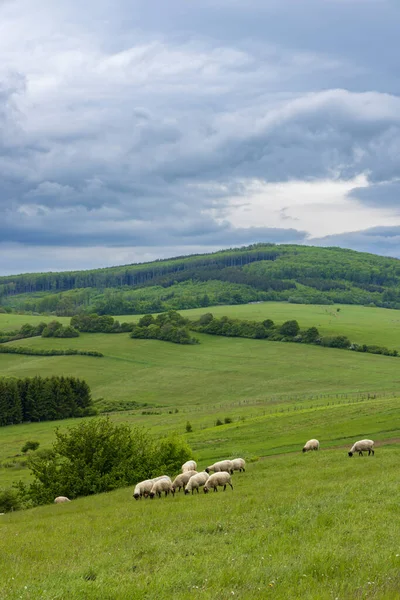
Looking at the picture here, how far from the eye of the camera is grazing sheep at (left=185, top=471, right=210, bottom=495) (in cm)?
3089

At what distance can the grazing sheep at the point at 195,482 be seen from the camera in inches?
1216

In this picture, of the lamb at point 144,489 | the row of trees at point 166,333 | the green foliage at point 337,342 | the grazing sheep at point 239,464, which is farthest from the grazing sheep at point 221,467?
the row of trees at point 166,333

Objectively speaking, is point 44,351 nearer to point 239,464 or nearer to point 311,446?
point 311,446

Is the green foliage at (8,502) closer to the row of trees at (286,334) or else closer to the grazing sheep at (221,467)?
the grazing sheep at (221,467)

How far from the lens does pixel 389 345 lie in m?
169

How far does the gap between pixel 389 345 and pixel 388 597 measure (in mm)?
168972

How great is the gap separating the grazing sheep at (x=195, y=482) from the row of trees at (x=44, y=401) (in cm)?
9439

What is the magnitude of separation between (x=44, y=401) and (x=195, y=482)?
9915 cm

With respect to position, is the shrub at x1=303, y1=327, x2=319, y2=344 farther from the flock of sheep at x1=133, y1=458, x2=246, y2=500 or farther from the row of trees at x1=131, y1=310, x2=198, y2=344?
the flock of sheep at x1=133, y1=458, x2=246, y2=500

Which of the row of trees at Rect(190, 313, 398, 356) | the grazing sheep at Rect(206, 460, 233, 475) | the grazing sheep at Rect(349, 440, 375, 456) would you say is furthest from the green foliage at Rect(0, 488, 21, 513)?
the row of trees at Rect(190, 313, 398, 356)

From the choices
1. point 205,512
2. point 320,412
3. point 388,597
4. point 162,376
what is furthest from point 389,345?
point 388,597

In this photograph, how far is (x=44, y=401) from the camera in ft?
405

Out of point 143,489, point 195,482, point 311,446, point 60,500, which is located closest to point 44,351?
point 60,500

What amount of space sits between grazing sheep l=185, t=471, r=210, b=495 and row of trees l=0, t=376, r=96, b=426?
3716 inches
